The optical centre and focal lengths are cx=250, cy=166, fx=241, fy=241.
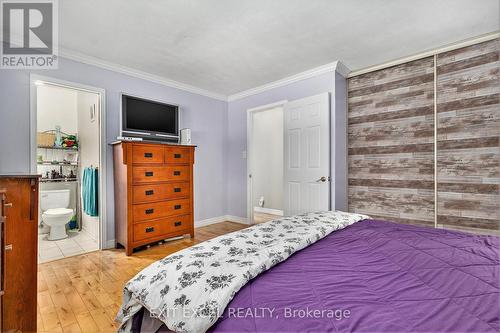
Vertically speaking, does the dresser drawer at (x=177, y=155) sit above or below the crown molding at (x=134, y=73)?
Answer: below

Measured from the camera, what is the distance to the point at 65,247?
3172 mm

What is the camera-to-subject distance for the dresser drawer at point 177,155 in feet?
10.6

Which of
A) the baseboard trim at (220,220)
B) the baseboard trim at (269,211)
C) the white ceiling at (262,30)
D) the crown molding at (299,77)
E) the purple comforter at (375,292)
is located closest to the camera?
the purple comforter at (375,292)

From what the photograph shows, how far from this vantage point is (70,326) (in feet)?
5.27

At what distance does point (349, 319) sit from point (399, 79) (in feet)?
10.6

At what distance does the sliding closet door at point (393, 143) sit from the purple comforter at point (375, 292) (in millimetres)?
1790

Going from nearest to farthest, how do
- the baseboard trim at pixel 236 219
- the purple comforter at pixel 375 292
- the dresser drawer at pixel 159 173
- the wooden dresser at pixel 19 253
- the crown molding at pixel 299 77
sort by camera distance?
the purple comforter at pixel 375 292
the wooden dresser at pixel 19 253
the dresser drawer at pixel 159 173
the crown molding at pixel 299 77
the baseboard trim at pixel 236 219

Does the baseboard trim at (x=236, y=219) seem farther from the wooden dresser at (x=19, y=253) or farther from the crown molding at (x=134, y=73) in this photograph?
the wooden dresser at (x=19, y=253)

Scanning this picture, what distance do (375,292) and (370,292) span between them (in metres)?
0.02

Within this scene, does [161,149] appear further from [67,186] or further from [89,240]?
[67,186]

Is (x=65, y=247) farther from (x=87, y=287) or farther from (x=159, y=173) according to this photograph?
(x=159, y=173)

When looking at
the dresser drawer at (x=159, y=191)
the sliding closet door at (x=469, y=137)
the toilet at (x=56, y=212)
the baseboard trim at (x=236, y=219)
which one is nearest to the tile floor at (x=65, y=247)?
the toilet at (x=56, y=212)

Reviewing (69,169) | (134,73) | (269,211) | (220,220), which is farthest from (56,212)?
(269,211)

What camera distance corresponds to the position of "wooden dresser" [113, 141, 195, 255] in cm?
286
